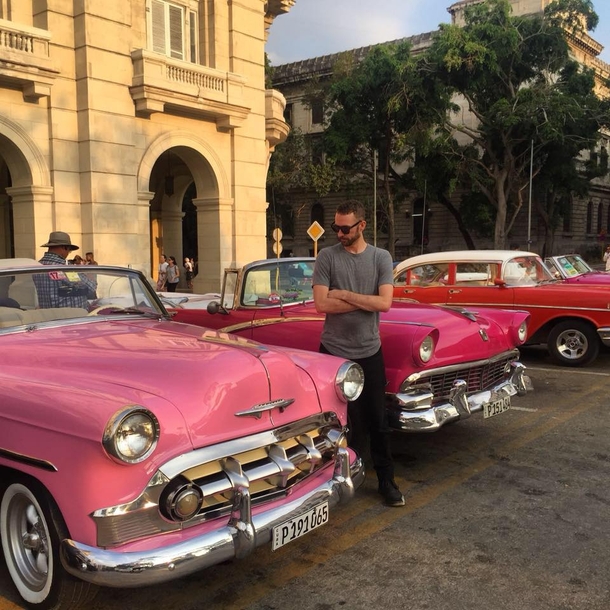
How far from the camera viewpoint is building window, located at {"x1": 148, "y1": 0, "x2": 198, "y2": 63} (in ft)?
53.4

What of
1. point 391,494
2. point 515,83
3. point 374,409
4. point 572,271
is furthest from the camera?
point 515,83

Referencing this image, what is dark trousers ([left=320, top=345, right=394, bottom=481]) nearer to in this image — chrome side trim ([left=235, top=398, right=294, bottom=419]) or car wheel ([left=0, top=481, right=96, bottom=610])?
chrome side trim ([left=235, top=398, right=294, bottom=419])

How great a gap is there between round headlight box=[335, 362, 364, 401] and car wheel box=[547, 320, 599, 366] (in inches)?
242

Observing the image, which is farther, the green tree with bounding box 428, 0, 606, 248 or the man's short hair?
the green tree with bounding box 428, 0, 606, 248

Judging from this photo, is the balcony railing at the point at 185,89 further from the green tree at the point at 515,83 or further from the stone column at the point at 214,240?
the green tree at the point at 515,83

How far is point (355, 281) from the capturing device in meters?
3.95

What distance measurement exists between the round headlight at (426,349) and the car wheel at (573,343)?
501cm

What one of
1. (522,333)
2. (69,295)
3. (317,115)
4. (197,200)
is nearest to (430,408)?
(522,333)

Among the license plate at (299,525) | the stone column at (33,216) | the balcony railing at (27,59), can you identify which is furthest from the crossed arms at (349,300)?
the balcony railing at (27,59)

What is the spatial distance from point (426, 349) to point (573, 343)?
5164 millimetres

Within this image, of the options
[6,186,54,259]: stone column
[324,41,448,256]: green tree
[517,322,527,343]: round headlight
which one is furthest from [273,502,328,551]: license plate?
[324,41,448,256]: green tree

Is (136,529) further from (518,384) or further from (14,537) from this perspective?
(518,384)

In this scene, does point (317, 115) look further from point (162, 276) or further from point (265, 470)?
point (265, 470)

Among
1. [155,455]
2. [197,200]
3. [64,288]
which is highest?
[197,200]
